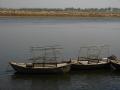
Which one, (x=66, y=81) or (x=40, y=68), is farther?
(x=40, y=68)

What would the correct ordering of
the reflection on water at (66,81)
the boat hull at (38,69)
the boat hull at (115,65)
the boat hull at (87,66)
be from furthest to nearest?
the boat hull at (115,65) < the boat hull at (87,66) < the boat hull at (38,69) < the reflection on water at (66,81)

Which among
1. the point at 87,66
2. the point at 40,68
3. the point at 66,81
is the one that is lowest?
the point at 66,81

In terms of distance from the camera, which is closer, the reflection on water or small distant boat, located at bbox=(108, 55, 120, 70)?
the reflection on water

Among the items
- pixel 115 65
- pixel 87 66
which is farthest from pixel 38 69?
pixel 115 65

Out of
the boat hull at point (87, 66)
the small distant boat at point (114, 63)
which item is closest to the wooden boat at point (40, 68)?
the boat hull at point (87, 66)

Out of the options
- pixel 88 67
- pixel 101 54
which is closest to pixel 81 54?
pixel 101 54

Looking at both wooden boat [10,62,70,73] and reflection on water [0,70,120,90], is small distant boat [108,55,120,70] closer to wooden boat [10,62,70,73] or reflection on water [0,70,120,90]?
reflection on water [0,70,120,90]

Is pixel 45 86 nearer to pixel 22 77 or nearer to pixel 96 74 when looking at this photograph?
pixel 22 77

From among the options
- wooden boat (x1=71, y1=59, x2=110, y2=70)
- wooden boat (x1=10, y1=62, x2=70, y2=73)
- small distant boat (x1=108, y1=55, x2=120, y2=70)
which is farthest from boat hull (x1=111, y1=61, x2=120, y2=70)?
wooden boat (x1=10, y1=62, x2=70, y2=73)

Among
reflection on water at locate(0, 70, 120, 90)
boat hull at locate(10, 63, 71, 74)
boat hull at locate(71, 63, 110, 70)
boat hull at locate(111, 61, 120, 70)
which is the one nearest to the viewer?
reflection on water at locate(0, 70, 120, 90)

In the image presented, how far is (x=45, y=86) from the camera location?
29.1 metres

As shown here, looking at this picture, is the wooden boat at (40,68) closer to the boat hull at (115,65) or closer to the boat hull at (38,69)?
the boat hull at (38,69)

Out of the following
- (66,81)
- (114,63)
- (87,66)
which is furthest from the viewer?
(114,63)

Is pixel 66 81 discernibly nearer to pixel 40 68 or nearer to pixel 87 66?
pixel 40 68
